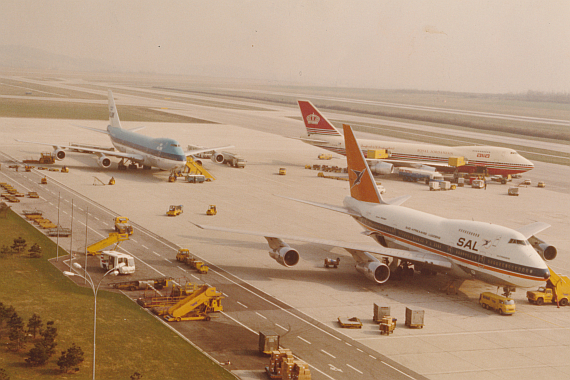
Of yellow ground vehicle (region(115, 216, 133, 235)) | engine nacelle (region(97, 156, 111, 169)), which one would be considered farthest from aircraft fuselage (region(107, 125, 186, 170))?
yellow ground vehicle (region(115, 216, 133, 235))

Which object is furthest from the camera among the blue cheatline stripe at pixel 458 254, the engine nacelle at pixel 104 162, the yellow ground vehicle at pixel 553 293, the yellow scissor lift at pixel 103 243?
the engine nacelle at pixel 104 162

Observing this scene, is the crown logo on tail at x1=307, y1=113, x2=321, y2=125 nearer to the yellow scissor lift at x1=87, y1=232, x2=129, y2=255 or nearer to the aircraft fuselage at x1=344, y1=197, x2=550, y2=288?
the aircraft fuselage at x1=344, y1=197, x2=550, y2=288

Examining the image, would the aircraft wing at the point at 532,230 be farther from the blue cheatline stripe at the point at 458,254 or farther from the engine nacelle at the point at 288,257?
the engine nacelle at the point at 288,257

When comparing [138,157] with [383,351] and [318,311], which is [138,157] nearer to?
[318,311]

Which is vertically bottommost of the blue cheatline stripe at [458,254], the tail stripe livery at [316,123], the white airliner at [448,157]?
the blue cheatline stripe at [458,254]

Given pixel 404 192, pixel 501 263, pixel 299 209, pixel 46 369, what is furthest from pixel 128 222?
pixel 404 192

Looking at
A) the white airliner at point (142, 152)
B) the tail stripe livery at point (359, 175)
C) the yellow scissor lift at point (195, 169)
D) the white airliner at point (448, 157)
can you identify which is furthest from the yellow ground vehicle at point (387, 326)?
the white airliner at point (448, 157)
